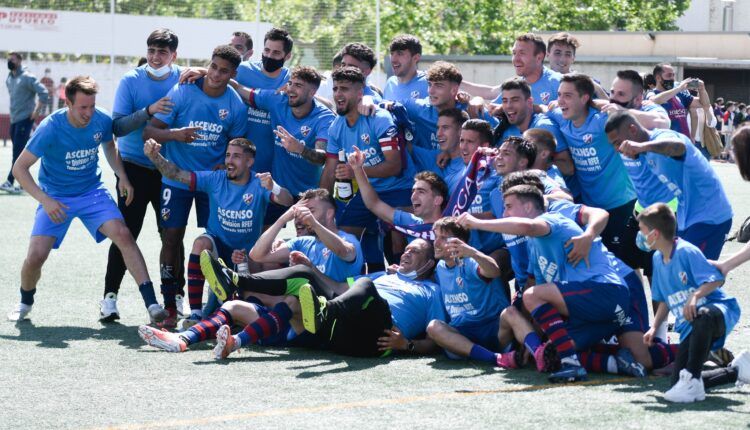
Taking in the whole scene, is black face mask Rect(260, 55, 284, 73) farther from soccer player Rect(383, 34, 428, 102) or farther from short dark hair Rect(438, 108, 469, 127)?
short dark hair Rect(438, 108, 469, 127)

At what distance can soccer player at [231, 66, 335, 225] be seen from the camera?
8977 mm

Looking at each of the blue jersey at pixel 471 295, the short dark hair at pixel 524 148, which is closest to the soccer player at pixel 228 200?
the blue jersey at pixel 471 295

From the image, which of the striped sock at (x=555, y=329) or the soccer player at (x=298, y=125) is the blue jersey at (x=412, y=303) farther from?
the soccer player at (x=298, y=125)

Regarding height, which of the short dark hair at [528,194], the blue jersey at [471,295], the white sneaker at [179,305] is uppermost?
the short dark hair at [528,194]

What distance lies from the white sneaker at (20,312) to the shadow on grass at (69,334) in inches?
2.9

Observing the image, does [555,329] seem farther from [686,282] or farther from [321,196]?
[321,196]

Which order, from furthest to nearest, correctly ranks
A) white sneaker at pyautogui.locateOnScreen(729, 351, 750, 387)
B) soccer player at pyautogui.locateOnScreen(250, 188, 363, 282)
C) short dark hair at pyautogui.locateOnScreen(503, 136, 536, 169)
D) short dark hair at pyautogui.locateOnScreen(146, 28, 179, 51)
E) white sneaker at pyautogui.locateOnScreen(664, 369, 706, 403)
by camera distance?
short dark hair at pyautogui.locateOnScreen(146, 28, 179, 51) < soccer player at pyautogui.locateOnScreen(250, 188, 363, 282) < short dark hair at pyautogui.locateOnScreen(503, 136, 536, 169) < white sneaker at pyautogui.locateOnScreen(729, 351, 750, 387) < white sneaker at pyautogui.locateOnScreen(664, 369, 706, 403)

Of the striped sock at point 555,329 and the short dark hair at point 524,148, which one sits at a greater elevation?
the short dark hair at point 524,148

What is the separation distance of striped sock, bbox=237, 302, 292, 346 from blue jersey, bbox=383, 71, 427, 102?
8.77ft

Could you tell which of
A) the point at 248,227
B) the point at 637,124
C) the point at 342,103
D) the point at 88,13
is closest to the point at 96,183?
the point at 248,227

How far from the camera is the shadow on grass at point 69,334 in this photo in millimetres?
7793

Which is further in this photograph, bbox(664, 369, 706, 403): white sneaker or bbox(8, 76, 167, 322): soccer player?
bbox(8, 76, 167, 322): soccer player

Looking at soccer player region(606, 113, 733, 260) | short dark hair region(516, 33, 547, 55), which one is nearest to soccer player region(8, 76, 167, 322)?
short dark hair region(516, 33, 547, 55)

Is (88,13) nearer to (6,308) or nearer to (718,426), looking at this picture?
(6,308)
